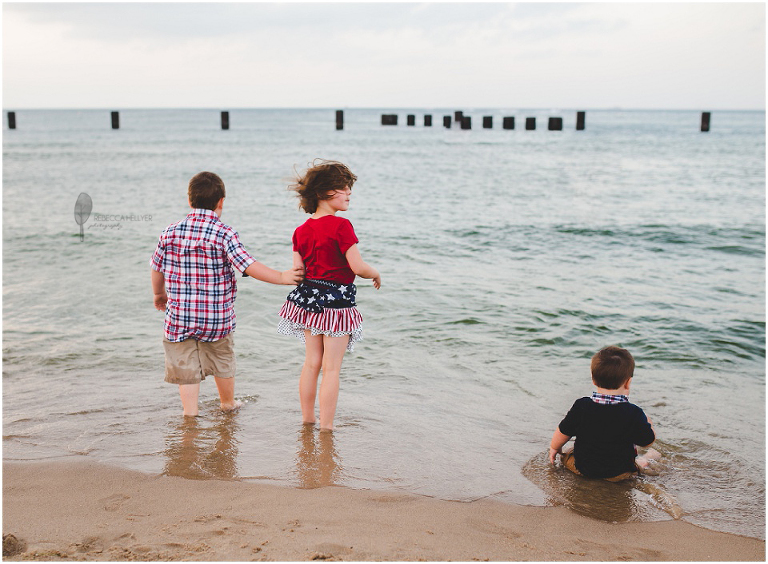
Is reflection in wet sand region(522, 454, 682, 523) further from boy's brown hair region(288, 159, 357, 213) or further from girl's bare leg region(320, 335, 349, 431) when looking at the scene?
boy's brown hair region(288, 159, 357, 213)

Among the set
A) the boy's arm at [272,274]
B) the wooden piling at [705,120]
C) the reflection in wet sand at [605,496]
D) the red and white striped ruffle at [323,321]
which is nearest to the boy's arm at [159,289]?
the boy's arm at [272,274]

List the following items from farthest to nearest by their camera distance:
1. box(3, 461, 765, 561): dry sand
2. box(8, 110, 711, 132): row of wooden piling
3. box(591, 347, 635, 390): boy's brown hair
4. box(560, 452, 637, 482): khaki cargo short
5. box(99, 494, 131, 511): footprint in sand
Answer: box(8, 110, 711, 132): row of wooden piling
box(560, 452, 637, 482): khaki cargo short
box(591, 347, 635, 390): boy's brown hair
box(99, 494, 131, 511): footprint in sand
box(3, 461, 765, 561): dry sand

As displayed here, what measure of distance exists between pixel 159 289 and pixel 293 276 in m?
0.82

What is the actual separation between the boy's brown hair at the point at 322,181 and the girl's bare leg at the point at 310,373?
2.60 ft

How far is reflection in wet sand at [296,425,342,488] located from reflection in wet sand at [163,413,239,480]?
0.36 metres

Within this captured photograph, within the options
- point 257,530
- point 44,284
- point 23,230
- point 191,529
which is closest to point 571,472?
point 257,530

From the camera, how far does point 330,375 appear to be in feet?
13.6

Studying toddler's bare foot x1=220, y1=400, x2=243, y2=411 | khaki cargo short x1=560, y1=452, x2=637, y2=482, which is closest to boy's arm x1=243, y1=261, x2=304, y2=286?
toddler's bare foot x1=220, y1=400, x2=243, y2=411

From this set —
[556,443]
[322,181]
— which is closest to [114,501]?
[322,181]

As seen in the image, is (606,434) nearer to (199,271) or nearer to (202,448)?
(202,448)

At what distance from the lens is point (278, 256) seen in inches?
425

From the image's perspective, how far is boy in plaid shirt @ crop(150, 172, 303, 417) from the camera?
3873 millimetres

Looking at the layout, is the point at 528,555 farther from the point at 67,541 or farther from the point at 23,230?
the point at 23,230

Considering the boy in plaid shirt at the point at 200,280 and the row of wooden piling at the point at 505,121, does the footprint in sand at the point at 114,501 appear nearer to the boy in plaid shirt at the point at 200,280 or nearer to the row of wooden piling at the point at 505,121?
the boy in plaid shirt at the point at 200,280
